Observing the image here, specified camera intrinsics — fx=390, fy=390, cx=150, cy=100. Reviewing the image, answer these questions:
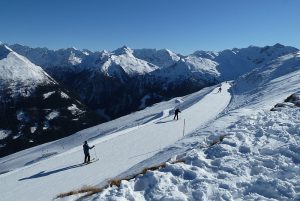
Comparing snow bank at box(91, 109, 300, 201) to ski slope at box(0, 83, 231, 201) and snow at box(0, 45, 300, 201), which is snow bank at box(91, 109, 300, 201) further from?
ski slope at box(0, 83, 231, 201)

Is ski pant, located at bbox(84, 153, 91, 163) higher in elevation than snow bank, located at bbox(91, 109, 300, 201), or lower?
lower

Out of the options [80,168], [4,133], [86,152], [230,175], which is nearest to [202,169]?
[230,175]

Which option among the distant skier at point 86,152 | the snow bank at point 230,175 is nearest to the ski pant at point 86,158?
the distant skier at point 86,152

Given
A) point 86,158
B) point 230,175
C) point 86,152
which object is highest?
point 230,175

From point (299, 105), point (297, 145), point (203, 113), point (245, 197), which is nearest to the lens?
point (245, 197)

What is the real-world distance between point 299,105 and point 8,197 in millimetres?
19786

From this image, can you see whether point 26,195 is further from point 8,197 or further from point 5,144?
point 5,144

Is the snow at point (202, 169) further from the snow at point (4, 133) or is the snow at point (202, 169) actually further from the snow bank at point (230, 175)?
the snow at point (4, 133)

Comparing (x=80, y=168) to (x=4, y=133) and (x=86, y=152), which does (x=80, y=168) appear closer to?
(x=86, y=152)

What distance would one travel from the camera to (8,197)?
22547 millimetres

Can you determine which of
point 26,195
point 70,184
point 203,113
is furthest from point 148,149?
point 203,113

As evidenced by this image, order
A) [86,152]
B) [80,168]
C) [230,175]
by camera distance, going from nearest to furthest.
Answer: [230,175], [80,168], [86,152]

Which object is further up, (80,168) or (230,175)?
(230,175)

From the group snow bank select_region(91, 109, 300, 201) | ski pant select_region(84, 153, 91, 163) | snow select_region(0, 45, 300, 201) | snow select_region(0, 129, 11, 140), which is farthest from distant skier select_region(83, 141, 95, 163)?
snow select_region(0, 129, 11, 140)
